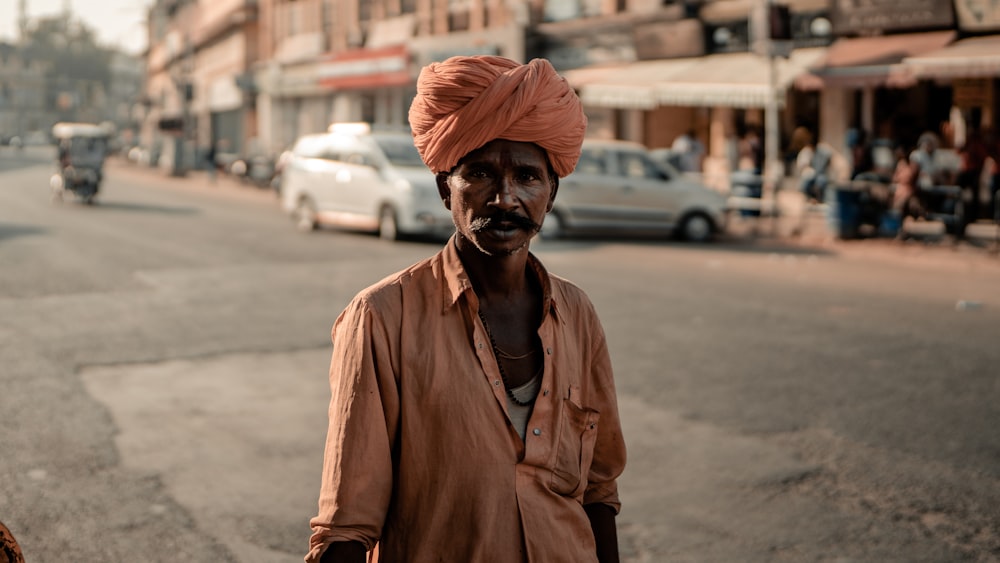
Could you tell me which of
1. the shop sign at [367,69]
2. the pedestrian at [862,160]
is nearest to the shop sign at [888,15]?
the pedestrian at [862,160]

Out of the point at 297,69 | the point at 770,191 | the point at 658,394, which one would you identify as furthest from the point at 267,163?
the point at 658,394

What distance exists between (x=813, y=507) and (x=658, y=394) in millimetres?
2280

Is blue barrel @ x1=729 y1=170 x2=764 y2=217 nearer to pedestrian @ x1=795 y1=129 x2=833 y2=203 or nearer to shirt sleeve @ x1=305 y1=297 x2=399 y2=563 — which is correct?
pedestrian @ x1=795 y1=129 x2=833 y2=203

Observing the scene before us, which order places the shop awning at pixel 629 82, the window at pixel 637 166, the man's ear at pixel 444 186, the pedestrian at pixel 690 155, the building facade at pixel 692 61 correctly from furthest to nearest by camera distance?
the shop awning at pixel 629 82 → the pedestrian at pixel 690 155 → the building facade at pixel 692 61 → the window at pixel 637 166 → the man's ear at pixel 444 186

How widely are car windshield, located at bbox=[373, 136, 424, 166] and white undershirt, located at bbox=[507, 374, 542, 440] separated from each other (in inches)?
667

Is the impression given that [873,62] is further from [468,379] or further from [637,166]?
[468,379]

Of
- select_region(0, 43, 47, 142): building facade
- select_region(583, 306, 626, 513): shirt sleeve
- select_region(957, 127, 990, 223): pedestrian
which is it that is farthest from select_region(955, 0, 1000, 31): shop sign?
select_region(0, 43, 47, 142): building facade

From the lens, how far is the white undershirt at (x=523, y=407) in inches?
86.3

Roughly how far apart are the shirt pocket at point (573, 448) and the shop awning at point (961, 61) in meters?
17.6

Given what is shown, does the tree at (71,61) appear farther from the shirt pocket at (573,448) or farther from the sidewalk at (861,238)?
the shirt pocket at (573,448)

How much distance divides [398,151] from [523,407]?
17.5 meters

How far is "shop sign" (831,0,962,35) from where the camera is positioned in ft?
68.4

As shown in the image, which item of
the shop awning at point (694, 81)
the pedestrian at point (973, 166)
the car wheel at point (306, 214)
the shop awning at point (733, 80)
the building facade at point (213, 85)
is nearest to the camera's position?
the pedestrian at point (973, 166)

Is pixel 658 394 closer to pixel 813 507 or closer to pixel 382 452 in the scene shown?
pixel 813 507
